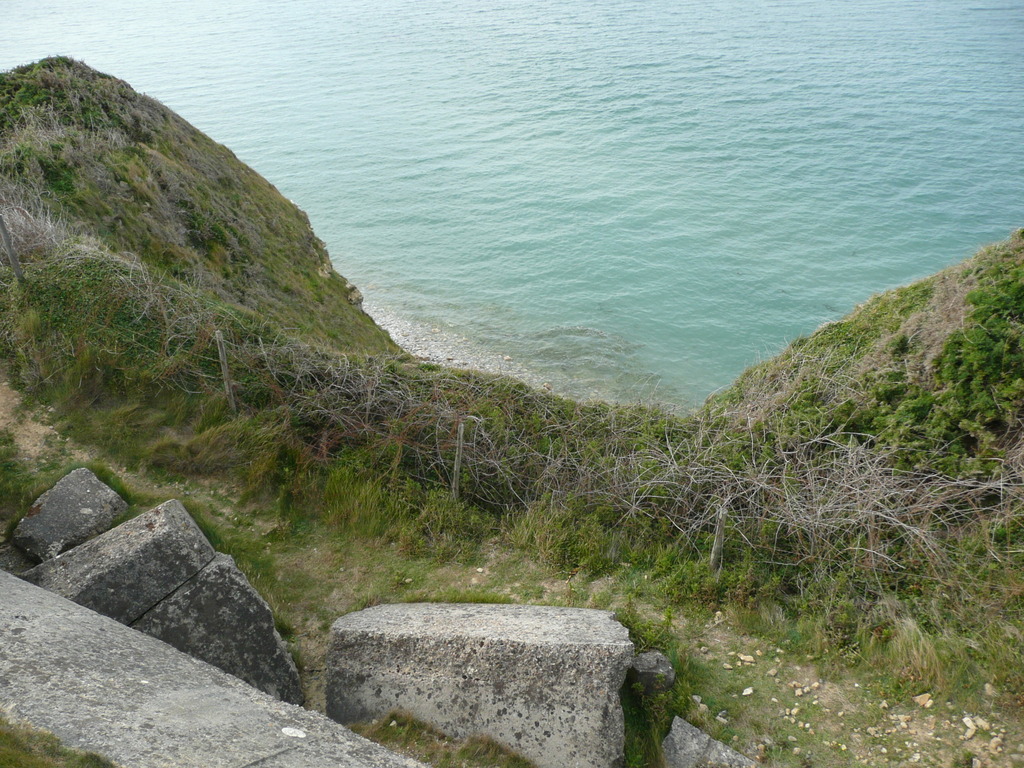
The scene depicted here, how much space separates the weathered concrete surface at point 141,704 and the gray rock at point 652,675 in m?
2.07

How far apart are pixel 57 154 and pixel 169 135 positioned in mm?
4489

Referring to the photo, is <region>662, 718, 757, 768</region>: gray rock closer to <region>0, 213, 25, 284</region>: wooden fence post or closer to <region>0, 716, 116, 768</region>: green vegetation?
<region>0, 716, 116, 768</region>: green vegetation

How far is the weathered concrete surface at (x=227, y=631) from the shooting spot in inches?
241

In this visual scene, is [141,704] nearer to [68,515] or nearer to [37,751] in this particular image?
[37,751]

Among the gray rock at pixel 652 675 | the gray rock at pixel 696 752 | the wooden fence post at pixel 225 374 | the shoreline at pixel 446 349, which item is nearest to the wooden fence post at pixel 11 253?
the wooden fence post at pixel 225 374

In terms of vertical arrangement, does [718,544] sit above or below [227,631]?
below

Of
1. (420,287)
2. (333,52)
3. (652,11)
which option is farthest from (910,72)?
(333,52)

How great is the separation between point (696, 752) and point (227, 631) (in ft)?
12.5

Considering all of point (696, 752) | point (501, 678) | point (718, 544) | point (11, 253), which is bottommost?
point (696, 752)

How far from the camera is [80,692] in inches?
169

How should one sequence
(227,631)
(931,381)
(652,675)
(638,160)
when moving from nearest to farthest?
(652,675) → (227,631) → (931,381) → (638,160)

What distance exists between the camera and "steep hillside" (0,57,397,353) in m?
13.1

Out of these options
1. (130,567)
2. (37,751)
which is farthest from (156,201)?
(37,751)

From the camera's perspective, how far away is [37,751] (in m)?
3.61
